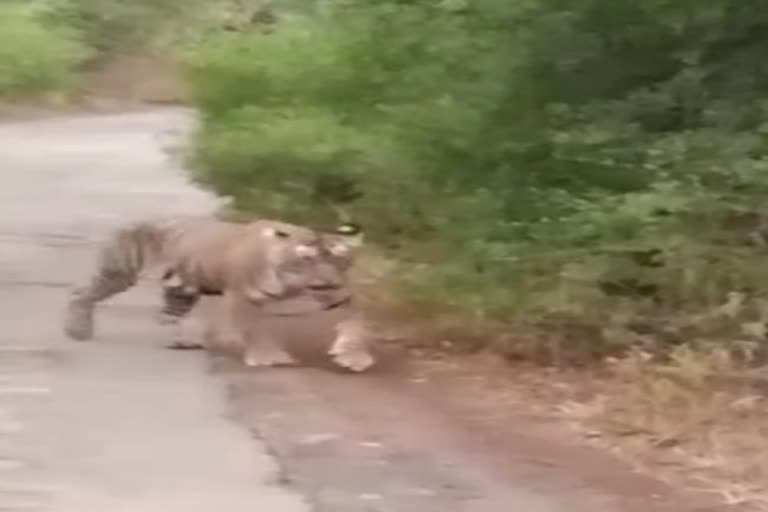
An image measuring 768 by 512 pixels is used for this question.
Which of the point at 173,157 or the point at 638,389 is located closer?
the point at 638,389

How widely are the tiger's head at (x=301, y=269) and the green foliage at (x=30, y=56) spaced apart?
19234 mm

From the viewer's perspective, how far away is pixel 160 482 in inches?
220

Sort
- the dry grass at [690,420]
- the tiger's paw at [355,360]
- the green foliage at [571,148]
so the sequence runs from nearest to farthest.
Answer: the dry grass at [690,420] < the green foliage at [571,148] < the tiger's paw at [355,360]

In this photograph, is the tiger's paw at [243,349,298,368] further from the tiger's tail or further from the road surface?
the tiger's tail

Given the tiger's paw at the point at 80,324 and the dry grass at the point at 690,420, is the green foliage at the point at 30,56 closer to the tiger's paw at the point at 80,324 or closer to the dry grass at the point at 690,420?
the tiger's paw at the point at 80,324

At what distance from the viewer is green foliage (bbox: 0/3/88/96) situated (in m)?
26.0

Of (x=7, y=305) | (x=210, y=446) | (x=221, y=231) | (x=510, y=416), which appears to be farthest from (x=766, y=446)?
(x=7, y=305)

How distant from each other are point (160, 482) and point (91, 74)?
24523mm

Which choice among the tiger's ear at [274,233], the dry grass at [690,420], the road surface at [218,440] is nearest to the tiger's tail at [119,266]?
the road surface at [218,440]

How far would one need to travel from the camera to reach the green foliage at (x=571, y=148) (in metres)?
6.64

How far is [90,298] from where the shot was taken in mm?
7988

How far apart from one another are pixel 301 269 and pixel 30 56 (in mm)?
20089

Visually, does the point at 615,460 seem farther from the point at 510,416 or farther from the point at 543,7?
the point at 543,7

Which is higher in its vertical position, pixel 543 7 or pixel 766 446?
pixel 543 7
